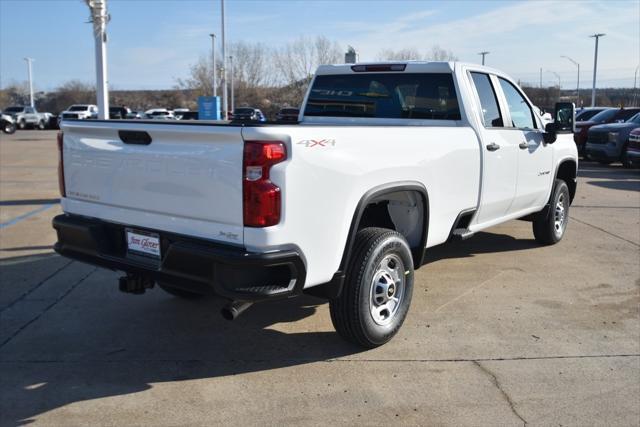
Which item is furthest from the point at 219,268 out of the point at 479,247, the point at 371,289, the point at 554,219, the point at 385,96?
the point at 554,219

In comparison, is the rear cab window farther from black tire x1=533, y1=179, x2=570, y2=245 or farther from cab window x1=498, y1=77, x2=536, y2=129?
black tire x1=533, y1=179, x2=570, y2=245

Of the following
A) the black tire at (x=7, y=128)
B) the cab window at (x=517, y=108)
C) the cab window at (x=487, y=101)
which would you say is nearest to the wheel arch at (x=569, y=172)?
the cab window at (x=517, y=108)

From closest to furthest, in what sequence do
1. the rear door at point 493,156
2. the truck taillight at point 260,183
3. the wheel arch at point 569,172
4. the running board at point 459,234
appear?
the truck taillight at point 260,183, the running board at point 459,234, the rear door at point 493,156, the wheel arch at point 569,172

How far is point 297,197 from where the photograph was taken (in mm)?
3555

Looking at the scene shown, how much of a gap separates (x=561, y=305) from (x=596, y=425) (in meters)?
2.14

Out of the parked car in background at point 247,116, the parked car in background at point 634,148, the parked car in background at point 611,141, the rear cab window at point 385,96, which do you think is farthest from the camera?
the parked car in background at point 611,141

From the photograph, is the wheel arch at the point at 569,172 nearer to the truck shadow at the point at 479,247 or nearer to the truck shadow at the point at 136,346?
the truck shadow at the point at 479,247

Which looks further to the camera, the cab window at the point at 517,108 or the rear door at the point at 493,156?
the cab window at the point at 517,108

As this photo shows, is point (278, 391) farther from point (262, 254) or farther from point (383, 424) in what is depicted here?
point (262, 254)

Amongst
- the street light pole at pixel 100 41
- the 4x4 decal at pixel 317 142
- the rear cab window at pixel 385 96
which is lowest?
the 4x4 decal at pixel 317 142

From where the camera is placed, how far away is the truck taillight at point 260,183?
3402 millimetres

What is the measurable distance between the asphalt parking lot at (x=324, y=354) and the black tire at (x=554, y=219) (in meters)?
0.75

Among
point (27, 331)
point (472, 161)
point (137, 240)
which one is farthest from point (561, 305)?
point (27, 331)

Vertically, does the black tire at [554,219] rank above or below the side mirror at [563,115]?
below
